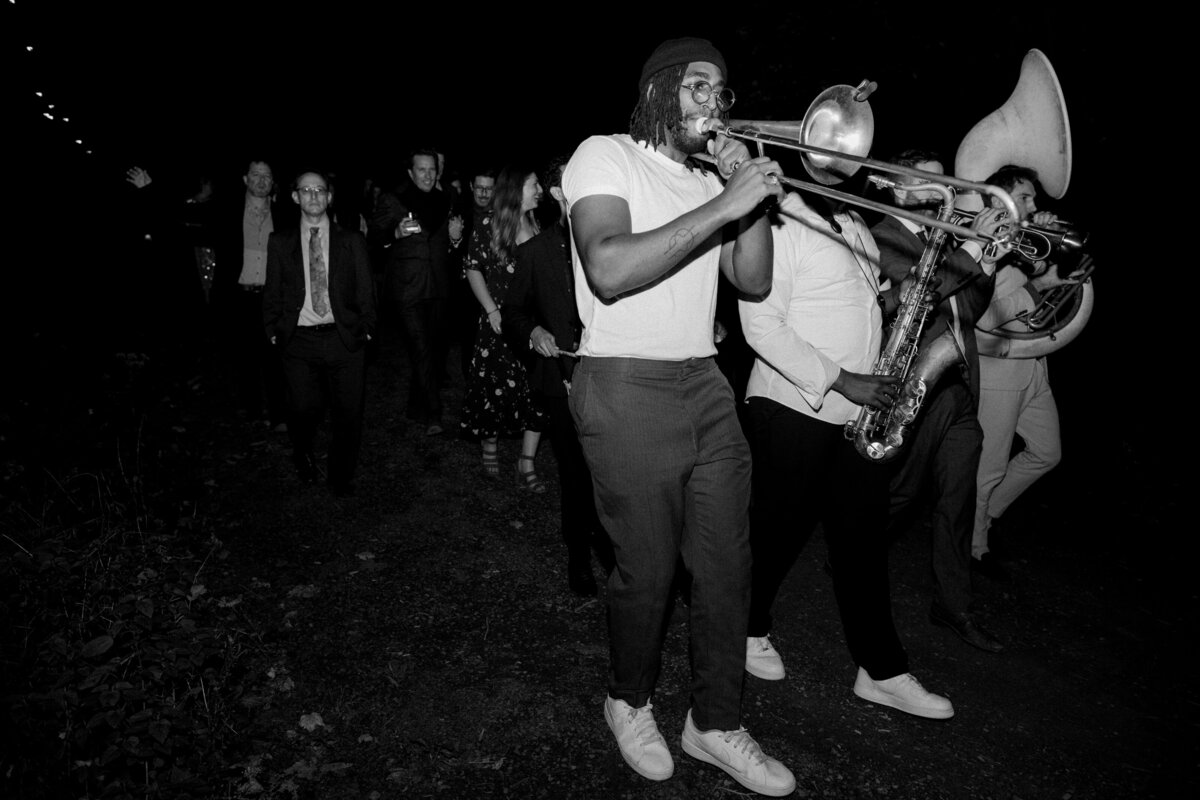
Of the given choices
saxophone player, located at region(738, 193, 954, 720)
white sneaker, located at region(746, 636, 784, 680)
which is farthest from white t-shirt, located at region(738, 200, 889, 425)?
white sneaker, located at region(746, 636, 784, 680)

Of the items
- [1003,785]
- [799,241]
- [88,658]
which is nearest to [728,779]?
[1003,785]

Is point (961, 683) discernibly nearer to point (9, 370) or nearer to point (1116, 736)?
point (1116, 736)

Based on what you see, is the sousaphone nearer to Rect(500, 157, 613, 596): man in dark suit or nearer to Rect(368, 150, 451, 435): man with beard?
Rect(500, 157, 613, 596): man in dark suit

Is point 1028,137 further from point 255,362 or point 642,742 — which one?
point 255,362

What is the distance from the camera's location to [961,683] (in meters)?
3.75

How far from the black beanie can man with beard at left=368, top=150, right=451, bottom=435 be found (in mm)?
4469

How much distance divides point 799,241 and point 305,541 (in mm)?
3543

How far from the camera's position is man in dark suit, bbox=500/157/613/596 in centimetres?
424

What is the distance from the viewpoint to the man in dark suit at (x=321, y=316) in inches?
215

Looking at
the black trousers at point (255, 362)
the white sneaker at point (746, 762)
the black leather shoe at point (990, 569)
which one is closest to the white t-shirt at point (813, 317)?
the white sneaker at point (746, 762)

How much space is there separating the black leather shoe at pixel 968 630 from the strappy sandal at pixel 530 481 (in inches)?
112

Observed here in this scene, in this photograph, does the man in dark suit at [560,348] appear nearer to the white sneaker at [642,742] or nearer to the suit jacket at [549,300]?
the suit jacket at [549,300]

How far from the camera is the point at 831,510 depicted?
3340 millimetres

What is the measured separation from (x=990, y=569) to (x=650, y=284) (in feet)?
11.3
